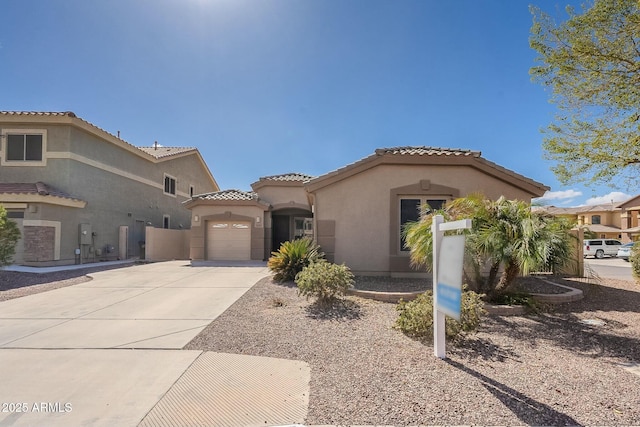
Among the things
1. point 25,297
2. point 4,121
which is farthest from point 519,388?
point 4,121

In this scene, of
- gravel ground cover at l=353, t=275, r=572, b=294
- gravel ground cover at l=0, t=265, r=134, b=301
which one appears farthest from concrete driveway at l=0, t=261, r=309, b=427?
gravel ground cover at l=353, t=275, r=572, b=294

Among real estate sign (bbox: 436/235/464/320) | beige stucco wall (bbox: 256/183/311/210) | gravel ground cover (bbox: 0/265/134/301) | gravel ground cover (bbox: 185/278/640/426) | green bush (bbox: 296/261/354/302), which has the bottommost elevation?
gravel ground cover (bbox: 0/265/134/301)

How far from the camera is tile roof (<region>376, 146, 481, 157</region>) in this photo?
34.7 feet

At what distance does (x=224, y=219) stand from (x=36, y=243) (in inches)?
326

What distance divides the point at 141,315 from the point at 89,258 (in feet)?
43.6

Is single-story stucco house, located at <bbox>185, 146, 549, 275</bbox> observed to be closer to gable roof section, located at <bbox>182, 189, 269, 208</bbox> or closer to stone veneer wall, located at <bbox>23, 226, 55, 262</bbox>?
gable roof section, located at <bbox>182, 189, 269, 208</bbox>

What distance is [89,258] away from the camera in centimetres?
1719

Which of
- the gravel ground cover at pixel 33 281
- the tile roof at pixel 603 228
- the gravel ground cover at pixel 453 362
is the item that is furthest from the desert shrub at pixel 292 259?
the tile roof at pixel 603 228

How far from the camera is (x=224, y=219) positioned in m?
17.8

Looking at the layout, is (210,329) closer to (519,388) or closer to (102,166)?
(519,388)

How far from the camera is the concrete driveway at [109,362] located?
3365mm

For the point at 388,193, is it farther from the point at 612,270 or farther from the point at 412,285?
the point at 612,270

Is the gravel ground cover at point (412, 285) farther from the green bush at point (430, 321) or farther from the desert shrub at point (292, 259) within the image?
the green bush at point (430, 321)

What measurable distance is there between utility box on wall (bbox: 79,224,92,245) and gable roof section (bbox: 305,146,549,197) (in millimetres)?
13426
